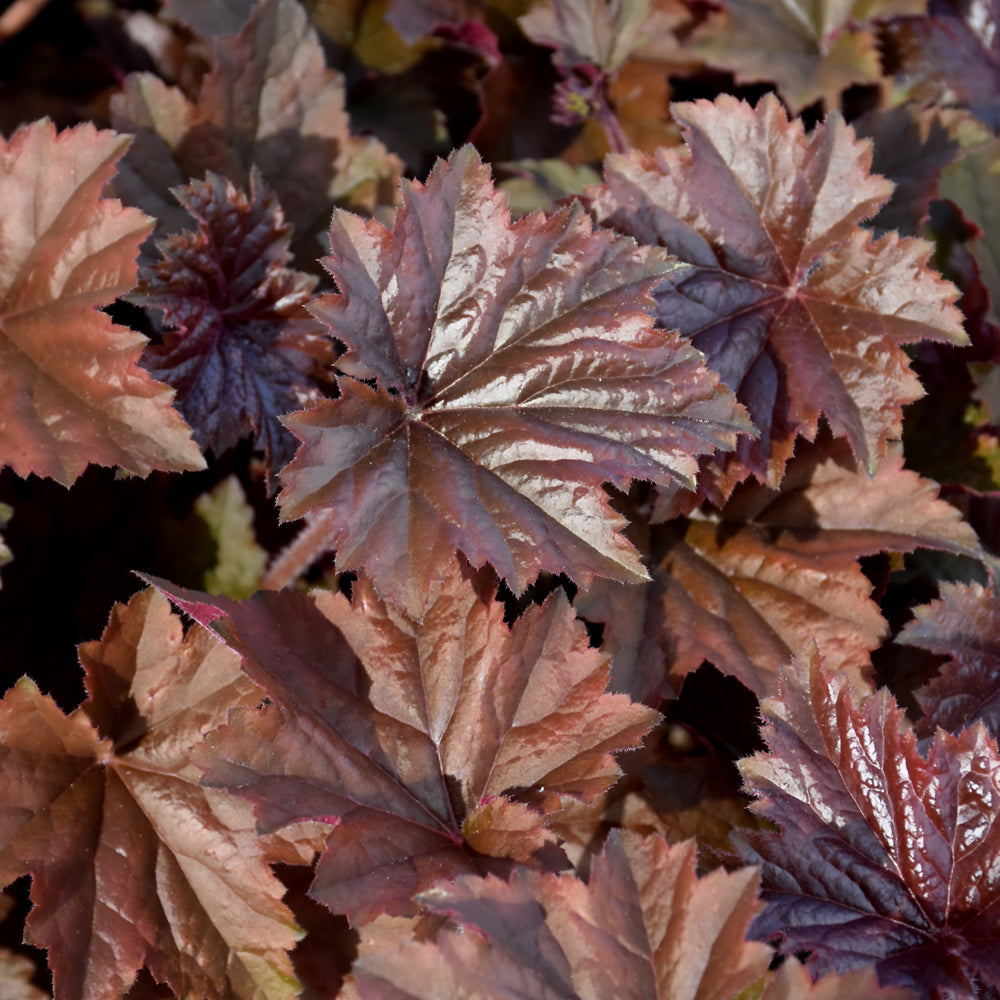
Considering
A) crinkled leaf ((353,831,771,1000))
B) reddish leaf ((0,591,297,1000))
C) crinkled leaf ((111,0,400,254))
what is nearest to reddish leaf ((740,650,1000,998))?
crinkled leaf ((353,831,771,1000))

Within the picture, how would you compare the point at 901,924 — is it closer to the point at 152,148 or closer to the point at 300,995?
the point at 300,995

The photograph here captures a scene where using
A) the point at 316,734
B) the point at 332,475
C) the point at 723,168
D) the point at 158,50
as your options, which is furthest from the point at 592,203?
the point at 158,50

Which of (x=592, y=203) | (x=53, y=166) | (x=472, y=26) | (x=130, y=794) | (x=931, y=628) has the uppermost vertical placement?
(x=472, y=26)

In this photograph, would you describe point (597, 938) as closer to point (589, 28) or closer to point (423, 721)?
point (423, 721)

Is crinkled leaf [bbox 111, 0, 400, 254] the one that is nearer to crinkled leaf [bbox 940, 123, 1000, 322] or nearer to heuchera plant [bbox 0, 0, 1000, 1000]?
heuchera plant [bbox 0, 0, 1000, 1000]

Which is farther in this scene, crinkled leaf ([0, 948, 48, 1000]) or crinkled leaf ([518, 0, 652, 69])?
crinkled leaf ([518, 0, 652, 69])

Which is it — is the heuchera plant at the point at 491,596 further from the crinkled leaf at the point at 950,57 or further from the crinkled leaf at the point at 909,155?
the crinkled leaf at the point at 950,57
